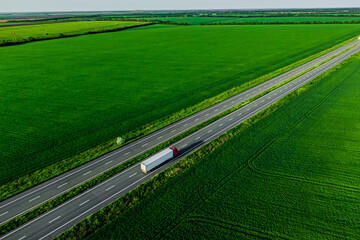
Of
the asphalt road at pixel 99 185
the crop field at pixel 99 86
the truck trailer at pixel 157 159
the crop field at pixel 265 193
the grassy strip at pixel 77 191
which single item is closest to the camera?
the crop field at pixel 265 193

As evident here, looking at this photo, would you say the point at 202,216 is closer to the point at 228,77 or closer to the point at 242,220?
the point at 242,220

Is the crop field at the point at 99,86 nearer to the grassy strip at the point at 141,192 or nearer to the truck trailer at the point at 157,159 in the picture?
the truck trailer at the point at 157,159

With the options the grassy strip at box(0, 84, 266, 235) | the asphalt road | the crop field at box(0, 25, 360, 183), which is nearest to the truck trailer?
the asphalt road

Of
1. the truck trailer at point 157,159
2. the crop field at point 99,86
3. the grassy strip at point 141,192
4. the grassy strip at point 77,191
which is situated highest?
the crop field at point 99,86

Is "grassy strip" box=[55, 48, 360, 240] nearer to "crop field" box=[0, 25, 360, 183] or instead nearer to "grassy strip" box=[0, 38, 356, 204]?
"grassy strip" box=[0, 38, 356, 204]

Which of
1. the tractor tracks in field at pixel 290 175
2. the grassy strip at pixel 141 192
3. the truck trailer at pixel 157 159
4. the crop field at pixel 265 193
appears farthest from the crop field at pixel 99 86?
the tractor tracks in field at pixel 290 175
